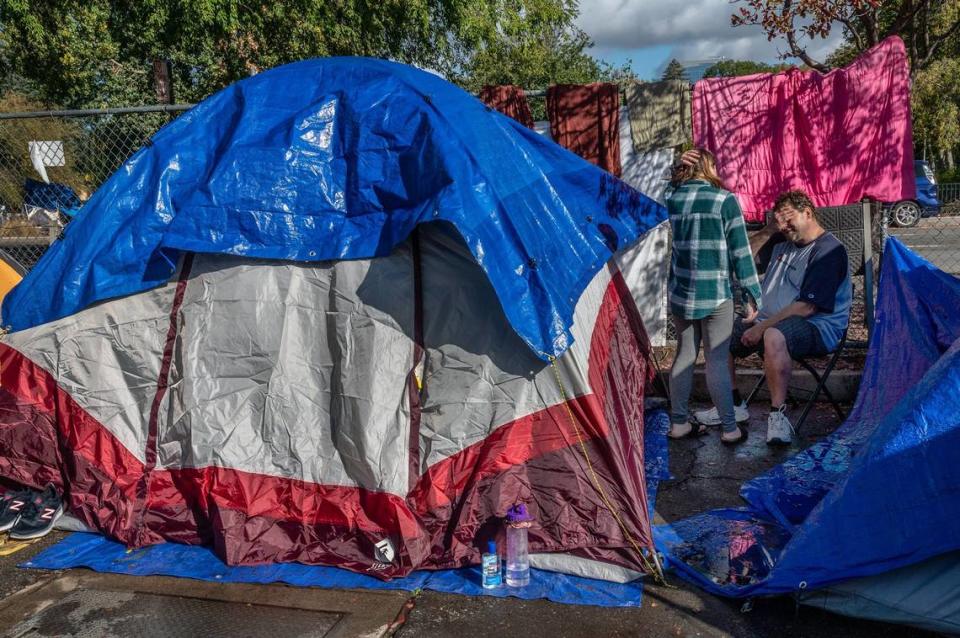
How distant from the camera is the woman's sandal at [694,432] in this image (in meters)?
4.72

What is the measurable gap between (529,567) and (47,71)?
37.4 ft

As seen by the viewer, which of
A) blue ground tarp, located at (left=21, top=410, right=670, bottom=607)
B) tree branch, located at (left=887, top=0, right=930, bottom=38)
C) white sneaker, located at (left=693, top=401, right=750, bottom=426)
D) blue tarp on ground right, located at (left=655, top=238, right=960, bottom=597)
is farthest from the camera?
tree branch, located at (left=887, top=0, right=930, bottom=38)

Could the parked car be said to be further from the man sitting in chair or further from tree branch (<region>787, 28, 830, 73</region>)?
the man sitting in chair

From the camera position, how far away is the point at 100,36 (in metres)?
10.7

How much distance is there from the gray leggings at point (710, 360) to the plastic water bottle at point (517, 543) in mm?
1820

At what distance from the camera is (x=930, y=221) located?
13.5 metres

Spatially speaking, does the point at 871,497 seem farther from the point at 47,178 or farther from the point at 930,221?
the point at 930,221

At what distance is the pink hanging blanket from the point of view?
19.7ft

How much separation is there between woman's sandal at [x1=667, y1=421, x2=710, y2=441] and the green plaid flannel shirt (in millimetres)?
757

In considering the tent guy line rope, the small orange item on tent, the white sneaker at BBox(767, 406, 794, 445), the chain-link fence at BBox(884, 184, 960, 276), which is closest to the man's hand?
the white sneaker at BBox(767, 406, 794, 445)

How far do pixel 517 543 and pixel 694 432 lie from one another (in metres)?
2.00

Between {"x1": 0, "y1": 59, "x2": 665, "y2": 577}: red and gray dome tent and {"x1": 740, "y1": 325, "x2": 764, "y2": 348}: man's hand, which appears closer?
{"x1": 0, "y1": 59, "x2": 665, "y2": 577}: red and gray dome tent

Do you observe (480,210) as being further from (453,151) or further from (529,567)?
(529,567)

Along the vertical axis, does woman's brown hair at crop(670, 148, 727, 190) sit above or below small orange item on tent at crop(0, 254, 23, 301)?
above
